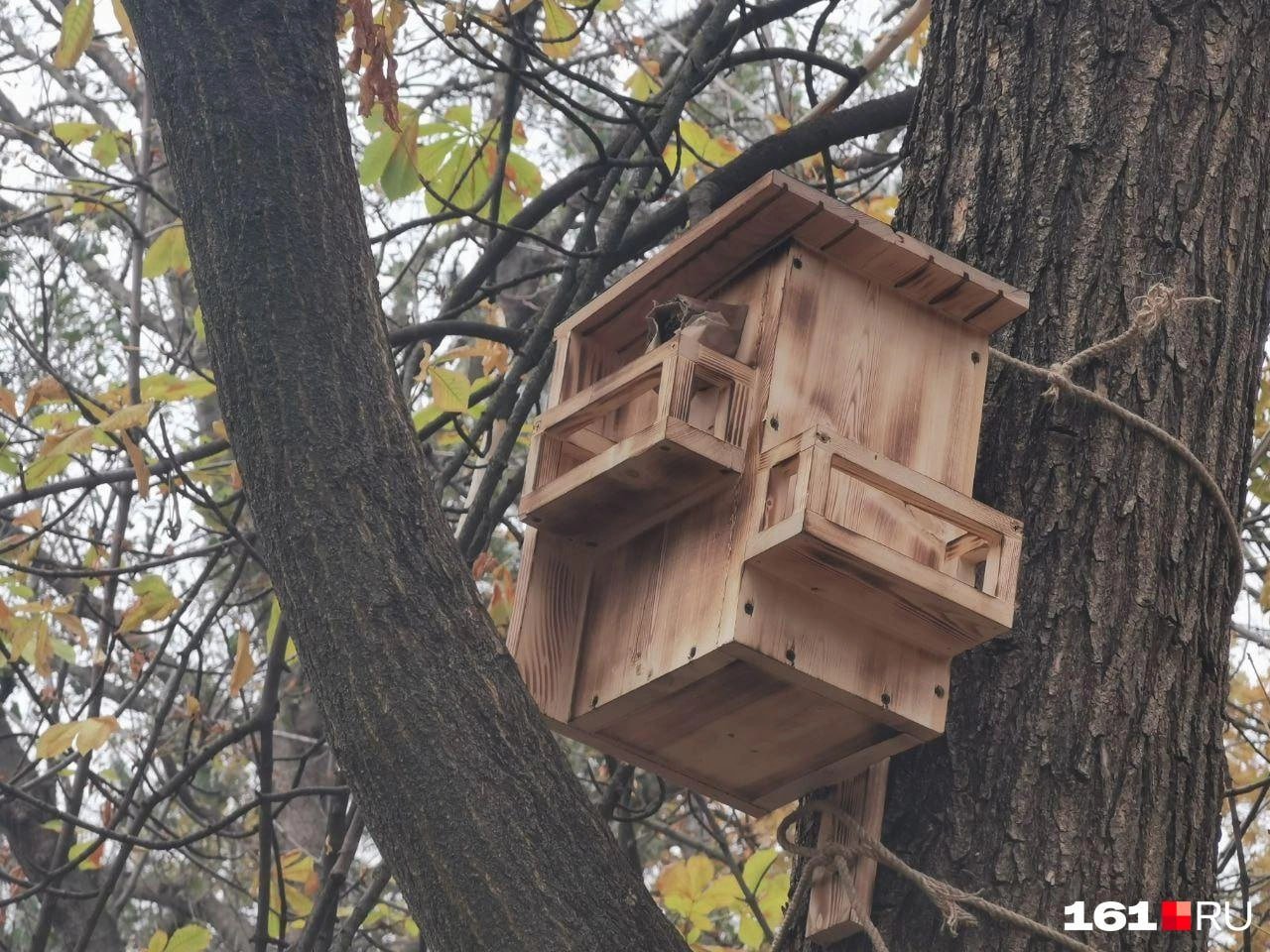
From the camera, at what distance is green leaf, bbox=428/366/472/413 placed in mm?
2945

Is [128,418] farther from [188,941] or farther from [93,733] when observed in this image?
[188,941]

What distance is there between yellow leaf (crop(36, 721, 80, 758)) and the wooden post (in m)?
1.68

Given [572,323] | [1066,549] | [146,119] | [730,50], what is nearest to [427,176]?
[730,50]

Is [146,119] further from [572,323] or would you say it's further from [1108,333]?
[1108,333]

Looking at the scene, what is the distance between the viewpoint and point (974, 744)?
1.83m

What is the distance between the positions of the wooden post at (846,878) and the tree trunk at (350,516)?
342 millimetres

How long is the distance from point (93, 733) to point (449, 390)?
3.11 ft

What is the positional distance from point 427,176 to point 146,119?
150 centimetres

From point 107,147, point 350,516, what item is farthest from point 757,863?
point 107,147

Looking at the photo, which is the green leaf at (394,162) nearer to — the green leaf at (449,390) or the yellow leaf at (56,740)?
the green leaf at (449,390)

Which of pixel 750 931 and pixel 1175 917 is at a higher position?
pixel 750 931

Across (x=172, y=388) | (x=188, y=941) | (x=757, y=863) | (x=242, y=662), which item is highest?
(x=172, y=388)

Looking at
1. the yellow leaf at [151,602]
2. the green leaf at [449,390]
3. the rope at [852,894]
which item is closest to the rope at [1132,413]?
the rope at [852,894]

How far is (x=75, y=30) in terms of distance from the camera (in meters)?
2.89
